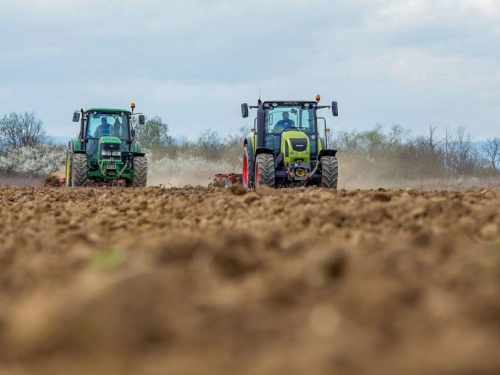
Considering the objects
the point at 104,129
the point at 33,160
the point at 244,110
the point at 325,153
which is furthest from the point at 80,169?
the point at 33,160

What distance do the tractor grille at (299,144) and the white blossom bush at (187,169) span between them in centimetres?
2085

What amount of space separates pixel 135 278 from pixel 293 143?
1690 centimetres

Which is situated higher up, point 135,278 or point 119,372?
point 135,278

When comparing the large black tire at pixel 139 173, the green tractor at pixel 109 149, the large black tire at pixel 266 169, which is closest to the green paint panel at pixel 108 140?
the green tractor at pixel 109 149

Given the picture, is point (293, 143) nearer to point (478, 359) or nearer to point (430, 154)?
point (478, 359)

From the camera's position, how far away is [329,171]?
19.4m

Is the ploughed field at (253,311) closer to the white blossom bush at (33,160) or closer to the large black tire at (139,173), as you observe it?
the large black tire at (139,173)

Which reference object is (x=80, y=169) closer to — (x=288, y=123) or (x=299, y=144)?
(x=288, y=123)

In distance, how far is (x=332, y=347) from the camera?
87.5 inches

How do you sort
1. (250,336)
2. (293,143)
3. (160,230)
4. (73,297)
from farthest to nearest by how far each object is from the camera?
(293,143), (160,230), (73,297), (250,336)

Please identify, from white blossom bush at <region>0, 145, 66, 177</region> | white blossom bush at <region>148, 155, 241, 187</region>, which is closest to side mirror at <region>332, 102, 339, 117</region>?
white blossom bush at <region>148, 155, 241, 187</region>

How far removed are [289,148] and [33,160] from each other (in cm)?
3915

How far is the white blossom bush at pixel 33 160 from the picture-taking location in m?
54.6

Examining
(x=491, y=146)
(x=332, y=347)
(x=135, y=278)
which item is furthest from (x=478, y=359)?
(x=491, y=146)
